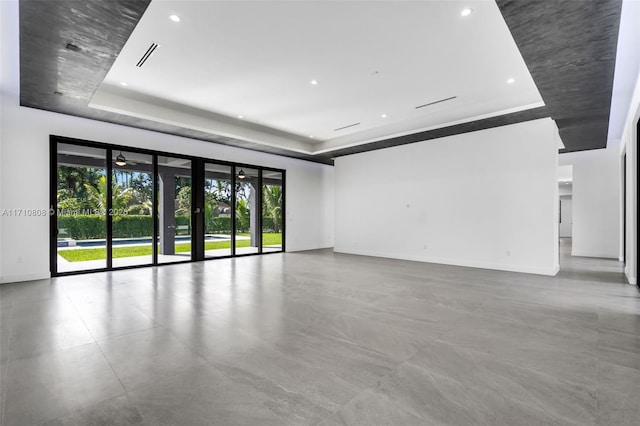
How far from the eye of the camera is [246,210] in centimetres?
985

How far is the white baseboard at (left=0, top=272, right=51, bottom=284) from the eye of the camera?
5.80 m

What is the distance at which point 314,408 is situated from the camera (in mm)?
2023

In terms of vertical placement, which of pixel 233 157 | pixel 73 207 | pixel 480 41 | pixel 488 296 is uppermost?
pixel 480 41

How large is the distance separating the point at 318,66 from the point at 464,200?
16.8ft

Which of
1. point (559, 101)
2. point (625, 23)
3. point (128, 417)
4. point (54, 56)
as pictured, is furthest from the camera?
point (559, 101)

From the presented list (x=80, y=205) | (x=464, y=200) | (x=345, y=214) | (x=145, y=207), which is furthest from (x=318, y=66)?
(x=345, y=214)

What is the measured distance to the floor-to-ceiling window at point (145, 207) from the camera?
6.62m

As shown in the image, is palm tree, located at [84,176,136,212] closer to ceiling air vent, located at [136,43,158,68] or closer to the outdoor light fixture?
the outdoor light fixture

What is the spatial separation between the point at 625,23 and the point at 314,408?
17.3 ft

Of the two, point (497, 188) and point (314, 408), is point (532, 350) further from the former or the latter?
point (497, 188)

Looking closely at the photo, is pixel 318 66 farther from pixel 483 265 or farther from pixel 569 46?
pixel 483 265

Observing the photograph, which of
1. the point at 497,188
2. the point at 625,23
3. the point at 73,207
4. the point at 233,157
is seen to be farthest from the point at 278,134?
the point at 625,23

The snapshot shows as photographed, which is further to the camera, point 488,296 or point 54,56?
point 488,296

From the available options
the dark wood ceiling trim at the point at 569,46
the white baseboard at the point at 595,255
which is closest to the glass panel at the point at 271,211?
the dark wood ceiling trim at the point at 569,46
